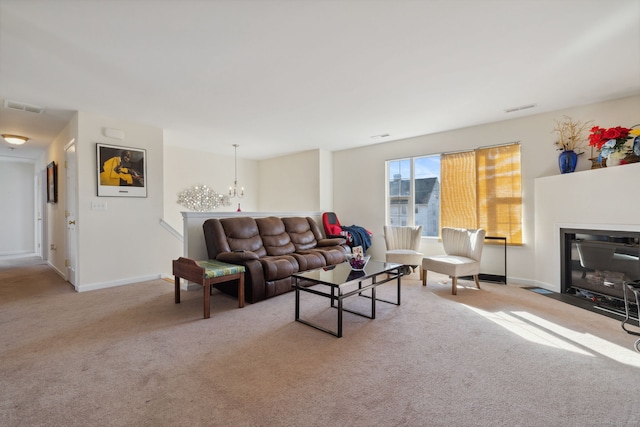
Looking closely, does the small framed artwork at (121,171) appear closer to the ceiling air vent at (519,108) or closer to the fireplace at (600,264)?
the ceiling air vent at (519,108)

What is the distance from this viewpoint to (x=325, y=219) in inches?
231

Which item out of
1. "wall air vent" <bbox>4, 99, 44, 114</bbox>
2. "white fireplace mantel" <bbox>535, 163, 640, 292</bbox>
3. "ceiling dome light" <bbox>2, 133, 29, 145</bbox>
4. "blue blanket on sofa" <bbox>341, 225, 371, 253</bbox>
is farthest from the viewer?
"blue blanket on sofa" <bbox>341, 225, 371, 253</bbox>

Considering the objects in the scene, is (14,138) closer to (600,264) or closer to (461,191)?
(461,191)

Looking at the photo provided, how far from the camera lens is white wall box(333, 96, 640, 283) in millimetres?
3682

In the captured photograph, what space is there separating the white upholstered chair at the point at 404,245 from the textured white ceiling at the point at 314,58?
182cm

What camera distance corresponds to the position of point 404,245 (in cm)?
480

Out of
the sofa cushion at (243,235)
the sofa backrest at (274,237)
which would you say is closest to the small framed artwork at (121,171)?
the sofa cushion at (243,235)

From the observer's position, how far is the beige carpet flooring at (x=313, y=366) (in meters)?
1.48

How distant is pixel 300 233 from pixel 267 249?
0.80m

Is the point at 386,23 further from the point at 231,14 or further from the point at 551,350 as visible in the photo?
the point at 551,350

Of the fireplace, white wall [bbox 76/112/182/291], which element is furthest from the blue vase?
white wall [bbox 76/112/182/291]

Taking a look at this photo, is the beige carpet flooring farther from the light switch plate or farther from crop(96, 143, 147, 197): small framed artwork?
crop(96, 143, 147, 197): small framed artwork

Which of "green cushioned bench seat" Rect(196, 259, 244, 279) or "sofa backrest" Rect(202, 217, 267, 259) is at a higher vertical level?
"sofa backrest" Rect(202, 217, 267, 259)

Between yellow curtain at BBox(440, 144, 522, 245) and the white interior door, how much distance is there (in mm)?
5751
